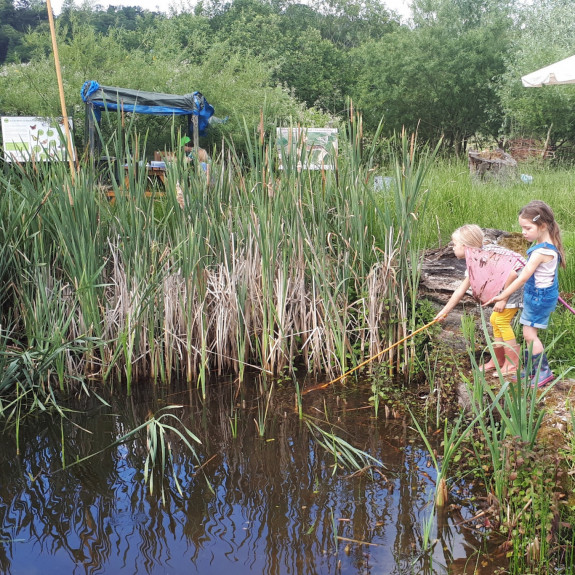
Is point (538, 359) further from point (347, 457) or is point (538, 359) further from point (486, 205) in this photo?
point (486, 205)

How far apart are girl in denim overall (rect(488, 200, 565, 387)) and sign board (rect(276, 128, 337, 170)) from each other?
1.40 meters

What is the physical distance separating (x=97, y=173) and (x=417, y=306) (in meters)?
2.28

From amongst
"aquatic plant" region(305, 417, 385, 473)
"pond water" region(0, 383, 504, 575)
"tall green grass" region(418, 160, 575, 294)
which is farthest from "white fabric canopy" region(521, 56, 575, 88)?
"aquatic plant" region(305, 417, 385, 473)

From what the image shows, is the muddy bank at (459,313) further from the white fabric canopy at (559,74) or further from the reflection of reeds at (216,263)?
the white fabric canopy at (559,74)

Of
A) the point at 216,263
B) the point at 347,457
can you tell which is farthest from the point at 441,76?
the point at 347,457

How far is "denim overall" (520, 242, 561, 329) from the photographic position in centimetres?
330

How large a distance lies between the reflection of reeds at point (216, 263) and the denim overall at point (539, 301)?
0.80m

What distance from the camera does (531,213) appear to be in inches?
130

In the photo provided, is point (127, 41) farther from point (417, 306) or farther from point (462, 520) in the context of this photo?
point (462, 520)

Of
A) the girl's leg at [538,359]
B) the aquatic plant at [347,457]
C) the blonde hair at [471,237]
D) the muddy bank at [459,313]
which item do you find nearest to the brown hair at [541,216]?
the blonde hair at [471,237]

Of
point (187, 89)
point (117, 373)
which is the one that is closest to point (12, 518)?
point (117, 373)

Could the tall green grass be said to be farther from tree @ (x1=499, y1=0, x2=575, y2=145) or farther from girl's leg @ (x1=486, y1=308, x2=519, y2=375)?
tree @ (x1=499, y1=0, x2=575, y2=145)

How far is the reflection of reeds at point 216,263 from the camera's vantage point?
152 inches

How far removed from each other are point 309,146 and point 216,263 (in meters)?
1.06
